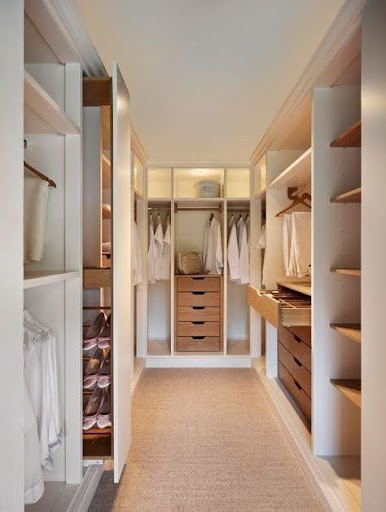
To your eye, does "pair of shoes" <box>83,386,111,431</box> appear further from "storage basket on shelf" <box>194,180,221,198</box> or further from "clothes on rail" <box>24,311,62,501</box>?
"storage basket on shelf" <box>194,180,221,198</box>

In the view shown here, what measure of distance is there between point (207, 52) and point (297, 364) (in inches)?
82.1

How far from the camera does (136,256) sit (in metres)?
3.10

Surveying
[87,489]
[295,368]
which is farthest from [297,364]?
[87,489]

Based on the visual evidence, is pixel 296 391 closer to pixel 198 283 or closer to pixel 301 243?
pixel 301 243

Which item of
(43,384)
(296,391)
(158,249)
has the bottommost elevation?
(296,391)

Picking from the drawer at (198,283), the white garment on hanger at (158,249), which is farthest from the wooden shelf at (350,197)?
the white garment on hanger at (158,249)

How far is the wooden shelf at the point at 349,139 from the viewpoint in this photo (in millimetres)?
1522

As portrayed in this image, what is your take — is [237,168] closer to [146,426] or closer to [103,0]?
[103,0]

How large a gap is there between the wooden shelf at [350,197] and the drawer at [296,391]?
1.30m

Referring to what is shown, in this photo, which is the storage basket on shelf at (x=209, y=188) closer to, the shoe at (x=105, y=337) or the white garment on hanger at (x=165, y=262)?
the white garment on hanger at (x=165, y=262)

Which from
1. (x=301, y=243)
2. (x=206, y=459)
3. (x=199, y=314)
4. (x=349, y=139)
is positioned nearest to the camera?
(x=349, y=139)

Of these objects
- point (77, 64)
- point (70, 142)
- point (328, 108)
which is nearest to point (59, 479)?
point (70, 142)

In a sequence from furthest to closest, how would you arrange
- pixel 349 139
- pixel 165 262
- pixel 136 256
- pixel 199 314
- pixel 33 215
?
pixel 165 262 → pixel 199 314 → pixel 136 256 → pixel 349 139 → pixel 33 215

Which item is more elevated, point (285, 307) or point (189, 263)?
point (189, 263)
